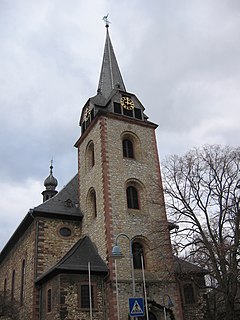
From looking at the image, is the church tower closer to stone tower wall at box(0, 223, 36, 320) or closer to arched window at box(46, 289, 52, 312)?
arched window at box(46, 289, 52, 312)

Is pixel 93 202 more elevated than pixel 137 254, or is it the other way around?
pixel 93 202

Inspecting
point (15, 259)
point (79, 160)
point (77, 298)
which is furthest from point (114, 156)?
point (15, 259)

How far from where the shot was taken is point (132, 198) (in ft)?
79.5

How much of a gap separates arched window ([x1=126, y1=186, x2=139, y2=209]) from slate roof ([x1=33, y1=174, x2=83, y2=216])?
3.97m

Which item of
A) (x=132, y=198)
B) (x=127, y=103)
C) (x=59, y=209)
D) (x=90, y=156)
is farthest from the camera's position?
(x=127, y=103)

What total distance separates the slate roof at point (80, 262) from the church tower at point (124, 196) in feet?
1.56

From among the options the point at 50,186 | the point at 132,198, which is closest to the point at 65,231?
the point at 132,198

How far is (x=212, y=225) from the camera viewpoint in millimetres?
19797

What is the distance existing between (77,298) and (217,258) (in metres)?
7.48

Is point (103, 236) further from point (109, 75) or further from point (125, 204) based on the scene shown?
point (109, 75)

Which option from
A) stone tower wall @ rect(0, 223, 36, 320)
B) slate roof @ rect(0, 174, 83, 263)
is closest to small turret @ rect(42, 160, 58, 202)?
stone tower wall @ rect(0, 223, 36, 320)

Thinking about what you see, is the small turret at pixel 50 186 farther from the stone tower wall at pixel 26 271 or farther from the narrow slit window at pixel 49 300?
the narrow slit window at pixel 49 300

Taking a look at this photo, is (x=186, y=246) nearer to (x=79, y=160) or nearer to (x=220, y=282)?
(x=220, y=282)

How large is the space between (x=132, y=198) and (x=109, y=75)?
13.0 meters
